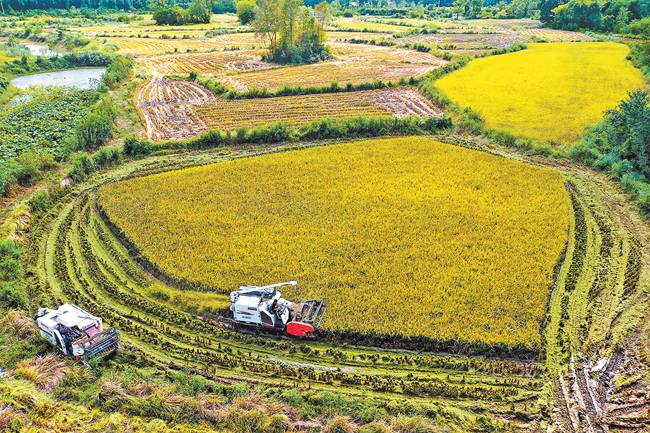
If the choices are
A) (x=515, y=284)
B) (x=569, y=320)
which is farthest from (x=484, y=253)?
(x=569, y=320)

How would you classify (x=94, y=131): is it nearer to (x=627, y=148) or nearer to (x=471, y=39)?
(x=627, y=148)

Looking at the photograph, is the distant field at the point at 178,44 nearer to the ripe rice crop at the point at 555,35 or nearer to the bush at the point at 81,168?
the bush at the point at 81,168

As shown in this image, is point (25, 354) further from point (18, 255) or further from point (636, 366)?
point (636, 366)

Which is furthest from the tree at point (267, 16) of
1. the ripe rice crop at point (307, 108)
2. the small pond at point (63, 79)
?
the small pond at point (63, 79)

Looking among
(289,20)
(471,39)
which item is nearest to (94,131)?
(289,20)

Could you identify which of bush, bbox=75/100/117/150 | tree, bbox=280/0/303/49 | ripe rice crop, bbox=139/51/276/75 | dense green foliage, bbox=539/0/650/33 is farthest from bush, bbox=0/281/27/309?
dense green foliage, bbox=539/0/650/33
